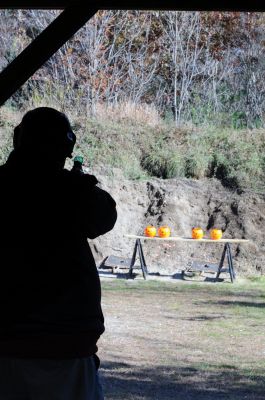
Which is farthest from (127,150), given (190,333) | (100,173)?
(190,333)

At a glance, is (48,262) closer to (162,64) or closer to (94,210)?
(94,210)

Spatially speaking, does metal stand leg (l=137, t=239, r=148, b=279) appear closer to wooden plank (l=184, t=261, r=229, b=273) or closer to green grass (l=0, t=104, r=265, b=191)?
wooden plank (l=184, t=261, r=229, b=273)

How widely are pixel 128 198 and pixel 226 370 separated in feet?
31.9

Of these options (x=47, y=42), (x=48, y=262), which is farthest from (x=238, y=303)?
(x=48, y=262)

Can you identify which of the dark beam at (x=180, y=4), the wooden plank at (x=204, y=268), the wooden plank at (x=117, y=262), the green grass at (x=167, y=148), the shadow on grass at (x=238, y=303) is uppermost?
the green grass at (x=167, y=148)

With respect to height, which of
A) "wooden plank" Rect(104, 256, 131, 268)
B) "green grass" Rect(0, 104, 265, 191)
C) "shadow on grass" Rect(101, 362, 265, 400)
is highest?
"green grass" Rect(0, 104, 265, 191)

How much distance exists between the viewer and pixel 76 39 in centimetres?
2109

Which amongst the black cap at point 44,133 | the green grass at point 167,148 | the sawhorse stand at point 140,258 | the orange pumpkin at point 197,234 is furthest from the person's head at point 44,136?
the green grass at point 167,148

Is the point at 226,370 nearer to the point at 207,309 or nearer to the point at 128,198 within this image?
the point at 207,309

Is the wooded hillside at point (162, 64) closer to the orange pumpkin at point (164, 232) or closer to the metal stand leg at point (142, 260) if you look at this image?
the orange pumpkin at point (164, 232)

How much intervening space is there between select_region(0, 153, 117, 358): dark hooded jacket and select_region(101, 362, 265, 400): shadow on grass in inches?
160

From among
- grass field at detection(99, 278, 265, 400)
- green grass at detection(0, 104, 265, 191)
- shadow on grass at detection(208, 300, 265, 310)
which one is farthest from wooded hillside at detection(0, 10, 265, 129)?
shadow on grass at detection(208, 300, 265, 310)

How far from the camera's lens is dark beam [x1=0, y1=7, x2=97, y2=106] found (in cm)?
358

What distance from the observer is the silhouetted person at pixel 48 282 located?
2.81 m
